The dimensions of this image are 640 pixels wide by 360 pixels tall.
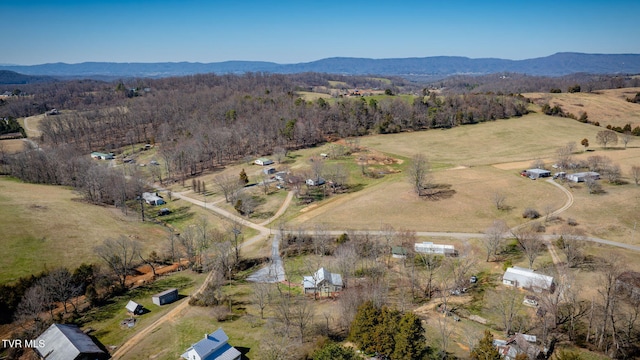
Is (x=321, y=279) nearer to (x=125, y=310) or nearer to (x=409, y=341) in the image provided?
(x=409, y=341)

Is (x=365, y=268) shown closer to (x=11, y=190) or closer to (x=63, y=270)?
(x=63, y=270)

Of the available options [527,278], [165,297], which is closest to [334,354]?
[165,297]

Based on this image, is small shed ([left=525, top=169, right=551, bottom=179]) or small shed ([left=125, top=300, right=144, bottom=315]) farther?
small shed ([left=525, top=169, right=551, bottom=179])

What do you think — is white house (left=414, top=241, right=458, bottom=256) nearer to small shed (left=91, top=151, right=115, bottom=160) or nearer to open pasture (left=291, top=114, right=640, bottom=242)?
open pasture (left=291, top=114, right=640, bottom=242)

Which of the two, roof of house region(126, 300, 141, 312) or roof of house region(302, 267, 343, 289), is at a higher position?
roof of house region(302, 267, 343, 289)

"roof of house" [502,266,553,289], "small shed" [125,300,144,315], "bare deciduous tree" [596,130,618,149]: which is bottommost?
"small shed" [125,300,144,315]

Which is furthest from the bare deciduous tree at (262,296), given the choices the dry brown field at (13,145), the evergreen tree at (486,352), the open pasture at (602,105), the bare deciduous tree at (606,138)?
the open pasture at (602,105)

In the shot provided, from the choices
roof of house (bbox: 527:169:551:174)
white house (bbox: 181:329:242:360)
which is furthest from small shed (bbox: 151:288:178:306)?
roof of house (bbox: 527:169:551:174)
